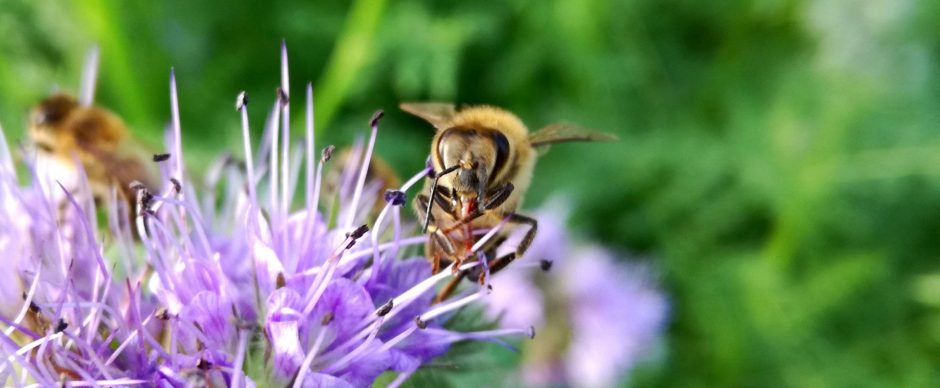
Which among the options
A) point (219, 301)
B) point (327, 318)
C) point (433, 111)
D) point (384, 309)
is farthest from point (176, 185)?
point (433, 111)

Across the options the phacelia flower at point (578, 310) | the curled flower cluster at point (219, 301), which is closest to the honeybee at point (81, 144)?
the curled flower cluster at point (219, 301)

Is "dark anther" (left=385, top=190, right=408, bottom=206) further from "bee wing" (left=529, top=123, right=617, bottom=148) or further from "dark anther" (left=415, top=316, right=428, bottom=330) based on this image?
"bee wing" (left=529, top=123, right=617, bottom=148)

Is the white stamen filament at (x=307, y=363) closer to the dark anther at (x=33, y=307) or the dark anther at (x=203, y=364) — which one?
Result: the dark anther at (x=203, y=364)

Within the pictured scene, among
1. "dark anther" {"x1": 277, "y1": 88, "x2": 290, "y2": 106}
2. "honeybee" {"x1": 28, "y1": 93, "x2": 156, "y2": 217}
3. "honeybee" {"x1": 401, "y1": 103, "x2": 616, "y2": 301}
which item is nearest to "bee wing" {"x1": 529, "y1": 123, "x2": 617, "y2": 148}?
"honeybee" {"x1": 401, "y1": 103, "x2": 616, "y2": 301}

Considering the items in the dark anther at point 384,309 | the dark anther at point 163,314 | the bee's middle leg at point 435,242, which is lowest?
the dark anther at point 163,314

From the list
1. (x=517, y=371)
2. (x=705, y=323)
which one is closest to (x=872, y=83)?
(x=705, y=323)

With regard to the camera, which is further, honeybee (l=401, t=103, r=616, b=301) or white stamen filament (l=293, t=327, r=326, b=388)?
honeybee (l=401, t=103, r=616, b=301)

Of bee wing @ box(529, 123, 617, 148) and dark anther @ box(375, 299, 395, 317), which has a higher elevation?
bee wing @ box(529, 123, 617, 148)
